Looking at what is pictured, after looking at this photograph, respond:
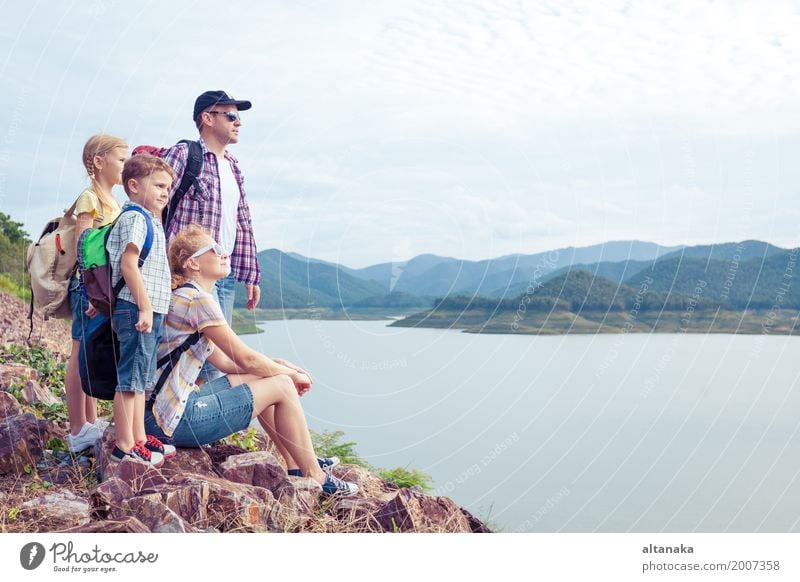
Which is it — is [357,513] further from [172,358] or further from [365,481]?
[172,358]

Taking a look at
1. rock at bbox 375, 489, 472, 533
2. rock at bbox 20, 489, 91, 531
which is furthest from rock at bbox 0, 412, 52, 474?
rock at bbox 375, 489, 472, 533

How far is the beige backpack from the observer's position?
5422 mm

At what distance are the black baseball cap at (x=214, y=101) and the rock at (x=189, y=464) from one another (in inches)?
89.0

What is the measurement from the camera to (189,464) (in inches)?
207

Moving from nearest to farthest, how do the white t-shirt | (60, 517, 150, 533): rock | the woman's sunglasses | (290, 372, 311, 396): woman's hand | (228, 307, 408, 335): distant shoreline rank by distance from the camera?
(60, 517, 150, 533): rock
the woman's sunglasses
(290, 372, 311, 396): woman's hand
the white t-shirt
(228, 307, 408, 335): distant shoreline

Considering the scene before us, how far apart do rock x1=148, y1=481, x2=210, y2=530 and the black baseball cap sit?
254 centimetres

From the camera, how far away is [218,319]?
4980 millimetres

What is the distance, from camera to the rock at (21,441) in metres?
5.45

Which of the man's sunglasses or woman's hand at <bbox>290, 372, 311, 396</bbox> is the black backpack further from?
the man's sunglasses

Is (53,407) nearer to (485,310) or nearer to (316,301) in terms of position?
(316,301)

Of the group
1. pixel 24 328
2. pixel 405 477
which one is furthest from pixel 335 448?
pixel 24 328

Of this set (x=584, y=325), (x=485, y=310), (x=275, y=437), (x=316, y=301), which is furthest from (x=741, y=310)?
(x=275, y=437)

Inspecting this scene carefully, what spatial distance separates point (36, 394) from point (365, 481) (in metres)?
2.80

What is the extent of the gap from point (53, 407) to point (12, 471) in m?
1.27
